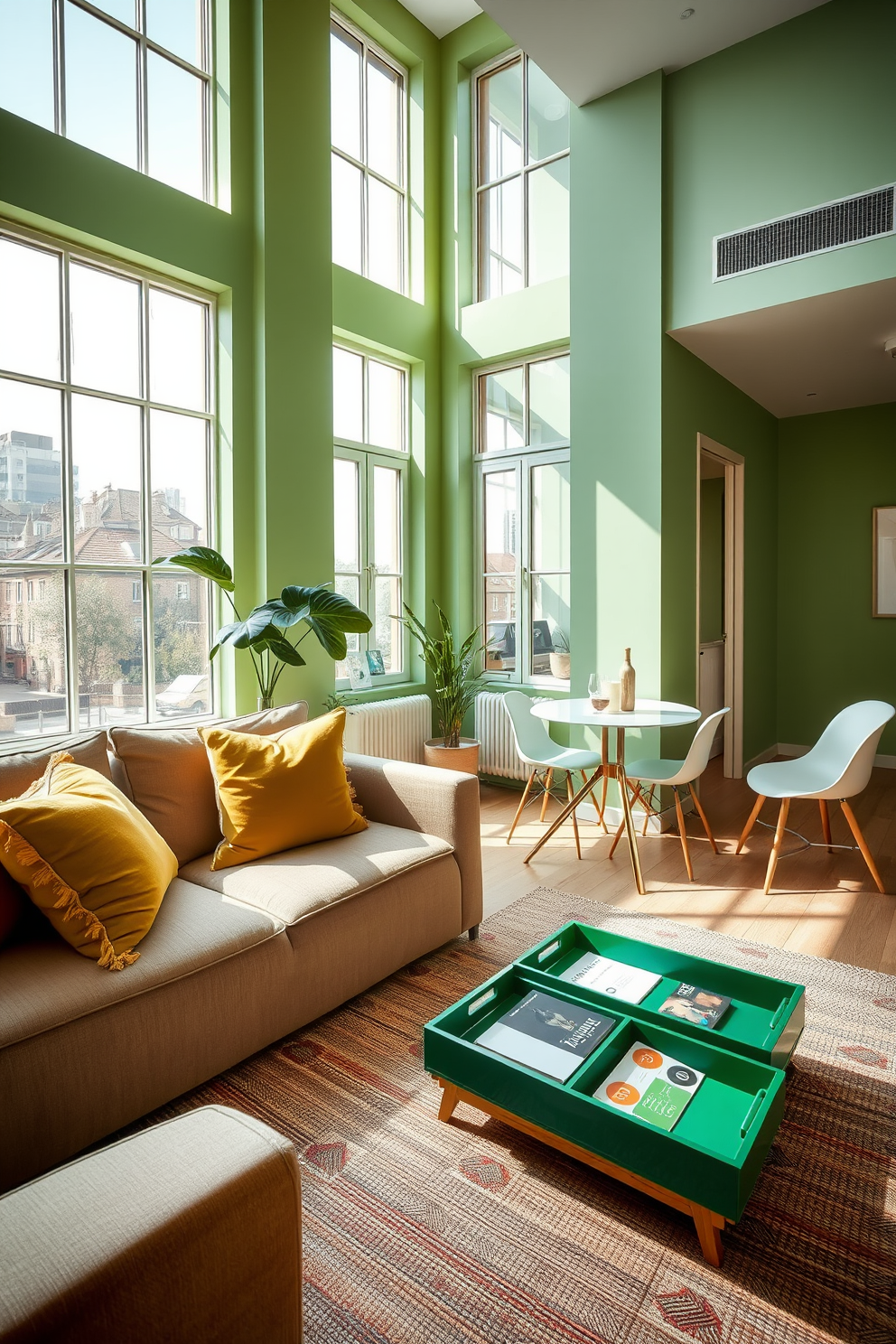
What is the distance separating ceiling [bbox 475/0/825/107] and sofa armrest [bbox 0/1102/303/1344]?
177 inches

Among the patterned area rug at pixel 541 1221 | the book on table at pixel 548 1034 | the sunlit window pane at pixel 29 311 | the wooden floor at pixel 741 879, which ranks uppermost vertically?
the sunlit window pane at pixel 29 311

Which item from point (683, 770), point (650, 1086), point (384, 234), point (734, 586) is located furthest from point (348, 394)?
point (650, 1086)

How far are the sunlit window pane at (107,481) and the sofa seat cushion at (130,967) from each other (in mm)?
2039

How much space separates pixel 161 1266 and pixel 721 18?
5033mm

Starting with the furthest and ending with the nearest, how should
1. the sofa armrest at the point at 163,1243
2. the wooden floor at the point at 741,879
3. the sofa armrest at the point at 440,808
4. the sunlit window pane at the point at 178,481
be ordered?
the sunlit window pane at the point at 178,481 < the wooden floor at the point at 741,879 < the sofa armrest at the point at 440,808 < the sofa armrest at the point at 163,1243

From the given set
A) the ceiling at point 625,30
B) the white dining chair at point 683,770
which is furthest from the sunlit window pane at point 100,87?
the white dining chair at point 683,770

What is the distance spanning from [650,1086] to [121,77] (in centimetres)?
473

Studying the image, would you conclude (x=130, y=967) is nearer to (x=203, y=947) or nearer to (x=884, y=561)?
(x=203, y=947)

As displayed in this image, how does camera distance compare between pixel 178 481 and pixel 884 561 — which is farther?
pixel 884 561

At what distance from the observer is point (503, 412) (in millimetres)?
5535

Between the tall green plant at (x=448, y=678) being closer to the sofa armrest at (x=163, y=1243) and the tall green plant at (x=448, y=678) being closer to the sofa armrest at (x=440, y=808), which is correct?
the sofa armrest at (x=440, y=808)

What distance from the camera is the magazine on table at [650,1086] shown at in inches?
63.9

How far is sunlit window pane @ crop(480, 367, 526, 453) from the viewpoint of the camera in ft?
17.9

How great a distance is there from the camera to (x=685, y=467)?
14.8 ft
